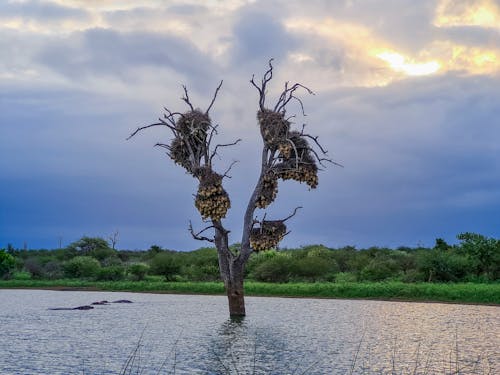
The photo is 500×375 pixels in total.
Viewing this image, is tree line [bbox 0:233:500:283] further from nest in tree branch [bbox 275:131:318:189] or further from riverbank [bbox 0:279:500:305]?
nest in tree branch [bbox 275:131:318:189]

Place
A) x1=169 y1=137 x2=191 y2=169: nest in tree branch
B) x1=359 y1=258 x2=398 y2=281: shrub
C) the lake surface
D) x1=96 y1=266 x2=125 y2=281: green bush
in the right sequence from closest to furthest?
1. the lake surface
2. x1=169 y1=137 x2=191 y2=169: nest in tree branch
3. x1=359 y1=258 x2=398 y2=281: shrub
4. x1=96 y1=266 x2=125 y2=281: green bush

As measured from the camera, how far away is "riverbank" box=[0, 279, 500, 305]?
133 feet

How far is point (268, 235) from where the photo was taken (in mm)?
28797

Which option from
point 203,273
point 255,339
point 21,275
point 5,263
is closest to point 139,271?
point 203,273

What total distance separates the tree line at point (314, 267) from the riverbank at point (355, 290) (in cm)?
568

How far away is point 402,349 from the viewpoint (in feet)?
68.8

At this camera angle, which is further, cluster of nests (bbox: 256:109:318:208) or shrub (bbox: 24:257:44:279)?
shrub (bbox: 24:257:44:279)

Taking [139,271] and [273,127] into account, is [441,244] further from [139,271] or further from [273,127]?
[273,127]

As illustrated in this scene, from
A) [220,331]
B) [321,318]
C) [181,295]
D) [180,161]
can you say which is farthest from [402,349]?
[181,295]

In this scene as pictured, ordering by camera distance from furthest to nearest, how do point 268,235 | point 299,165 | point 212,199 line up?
point 299,165 → point 268,235 → point 212,199

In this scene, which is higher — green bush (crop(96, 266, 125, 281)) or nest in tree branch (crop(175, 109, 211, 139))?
nest in tree branch (crop(175, 109, 211, 139))

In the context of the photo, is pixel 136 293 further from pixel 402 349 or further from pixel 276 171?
pixel 402 349

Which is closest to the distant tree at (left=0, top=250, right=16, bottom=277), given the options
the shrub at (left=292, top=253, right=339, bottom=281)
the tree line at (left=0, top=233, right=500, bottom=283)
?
the tree line at (left=0, top=233, right=500, bottom=283)

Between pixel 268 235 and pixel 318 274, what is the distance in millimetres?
28213
